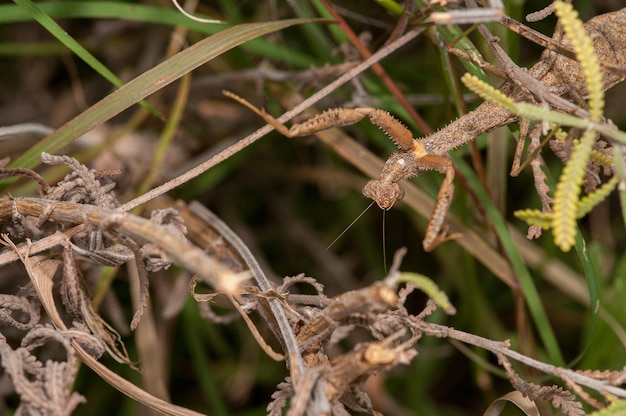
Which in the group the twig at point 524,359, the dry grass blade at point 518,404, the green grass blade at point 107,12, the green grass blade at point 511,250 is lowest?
the dry grass blade at point 518,404

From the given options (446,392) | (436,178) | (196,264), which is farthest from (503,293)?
(196,264)

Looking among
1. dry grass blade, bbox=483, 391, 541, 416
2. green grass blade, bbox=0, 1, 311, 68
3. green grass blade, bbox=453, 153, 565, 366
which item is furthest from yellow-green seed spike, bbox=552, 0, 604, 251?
green grass blade, bbox=0, 1, 311, 68

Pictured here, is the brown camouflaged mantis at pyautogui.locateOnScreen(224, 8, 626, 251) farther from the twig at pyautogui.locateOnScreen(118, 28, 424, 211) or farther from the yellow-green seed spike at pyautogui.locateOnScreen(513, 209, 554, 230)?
the yellow-green seed spike at pyautogui.locateOnScreen(513, 209, 554, 230)

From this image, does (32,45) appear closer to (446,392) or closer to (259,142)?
(259,142)

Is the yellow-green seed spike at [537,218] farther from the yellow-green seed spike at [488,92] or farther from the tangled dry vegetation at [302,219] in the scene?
the yellow-green seed spike at [488,92]

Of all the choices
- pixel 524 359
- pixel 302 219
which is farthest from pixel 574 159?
pixel 302 219

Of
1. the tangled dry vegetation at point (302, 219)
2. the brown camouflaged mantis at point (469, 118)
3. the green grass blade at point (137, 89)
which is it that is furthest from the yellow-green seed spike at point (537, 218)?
the green grass blade at point (137, 89)

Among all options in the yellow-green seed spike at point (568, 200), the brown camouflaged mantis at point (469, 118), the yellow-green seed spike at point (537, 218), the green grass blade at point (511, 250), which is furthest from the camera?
the green grass blade at point (511, 250)
